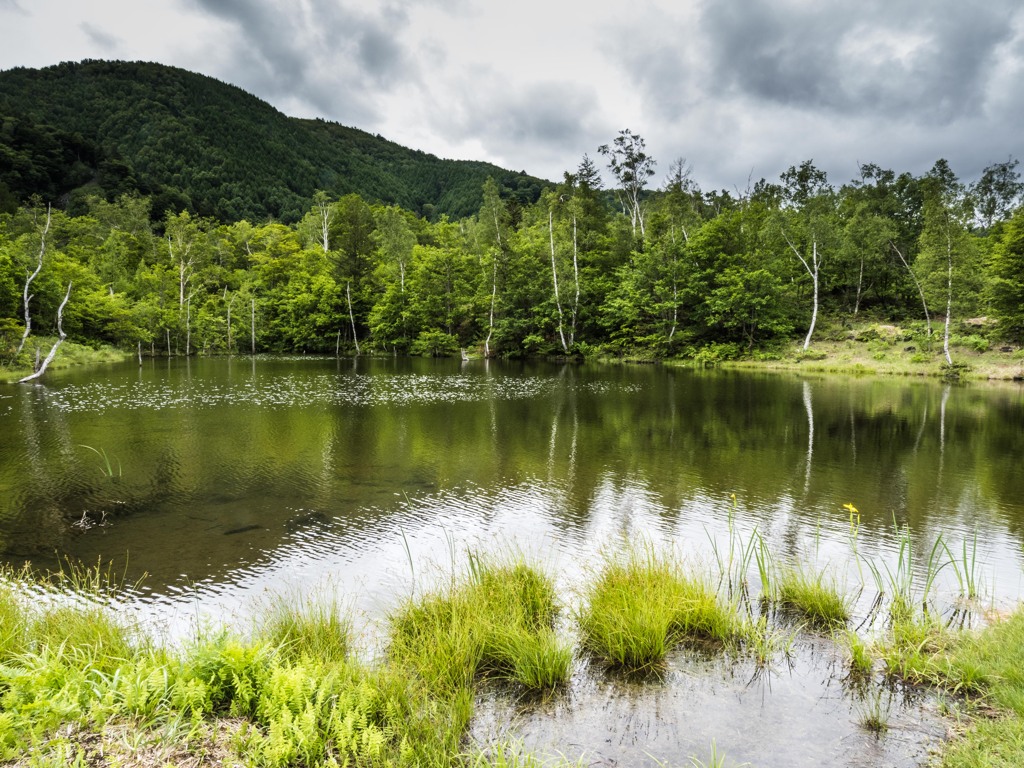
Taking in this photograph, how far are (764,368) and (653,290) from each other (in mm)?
13650

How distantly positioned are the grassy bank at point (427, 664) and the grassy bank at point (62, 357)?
3342cm

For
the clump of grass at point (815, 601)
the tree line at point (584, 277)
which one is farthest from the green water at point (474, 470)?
the tree line at point (584, 277)

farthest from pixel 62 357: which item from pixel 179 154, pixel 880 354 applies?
pixel 179 154

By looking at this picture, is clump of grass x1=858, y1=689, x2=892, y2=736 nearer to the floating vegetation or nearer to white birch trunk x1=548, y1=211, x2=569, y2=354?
the floating vegetation

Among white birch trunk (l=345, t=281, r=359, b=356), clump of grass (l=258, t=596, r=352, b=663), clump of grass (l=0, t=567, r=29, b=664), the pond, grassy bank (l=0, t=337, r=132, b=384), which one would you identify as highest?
white birch trunk (l=345, t=281, r=359, b=356)

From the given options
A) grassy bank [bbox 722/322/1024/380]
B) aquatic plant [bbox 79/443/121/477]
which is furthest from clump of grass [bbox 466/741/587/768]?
grassy bank [bbox 722/322/1024/380]

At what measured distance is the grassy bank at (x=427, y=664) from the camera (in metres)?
3.29

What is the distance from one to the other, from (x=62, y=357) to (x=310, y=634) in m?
48.6

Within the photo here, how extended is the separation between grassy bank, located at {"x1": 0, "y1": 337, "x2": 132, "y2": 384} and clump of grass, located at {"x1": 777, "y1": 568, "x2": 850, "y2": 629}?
37.7 meters

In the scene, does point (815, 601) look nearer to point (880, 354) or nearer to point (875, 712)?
point (875, 712)

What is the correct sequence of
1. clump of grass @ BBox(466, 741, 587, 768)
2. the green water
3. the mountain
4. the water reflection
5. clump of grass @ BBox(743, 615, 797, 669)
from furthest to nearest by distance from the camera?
the mountain < the green water < the water reflection < clump of grass @ BBox(743, 615, 797, 669) < clump of grass @ BBox(466, 741, 587, 768)

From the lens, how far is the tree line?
38.0m

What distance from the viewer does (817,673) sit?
16.4 feet

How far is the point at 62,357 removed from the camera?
41125 millimetres
